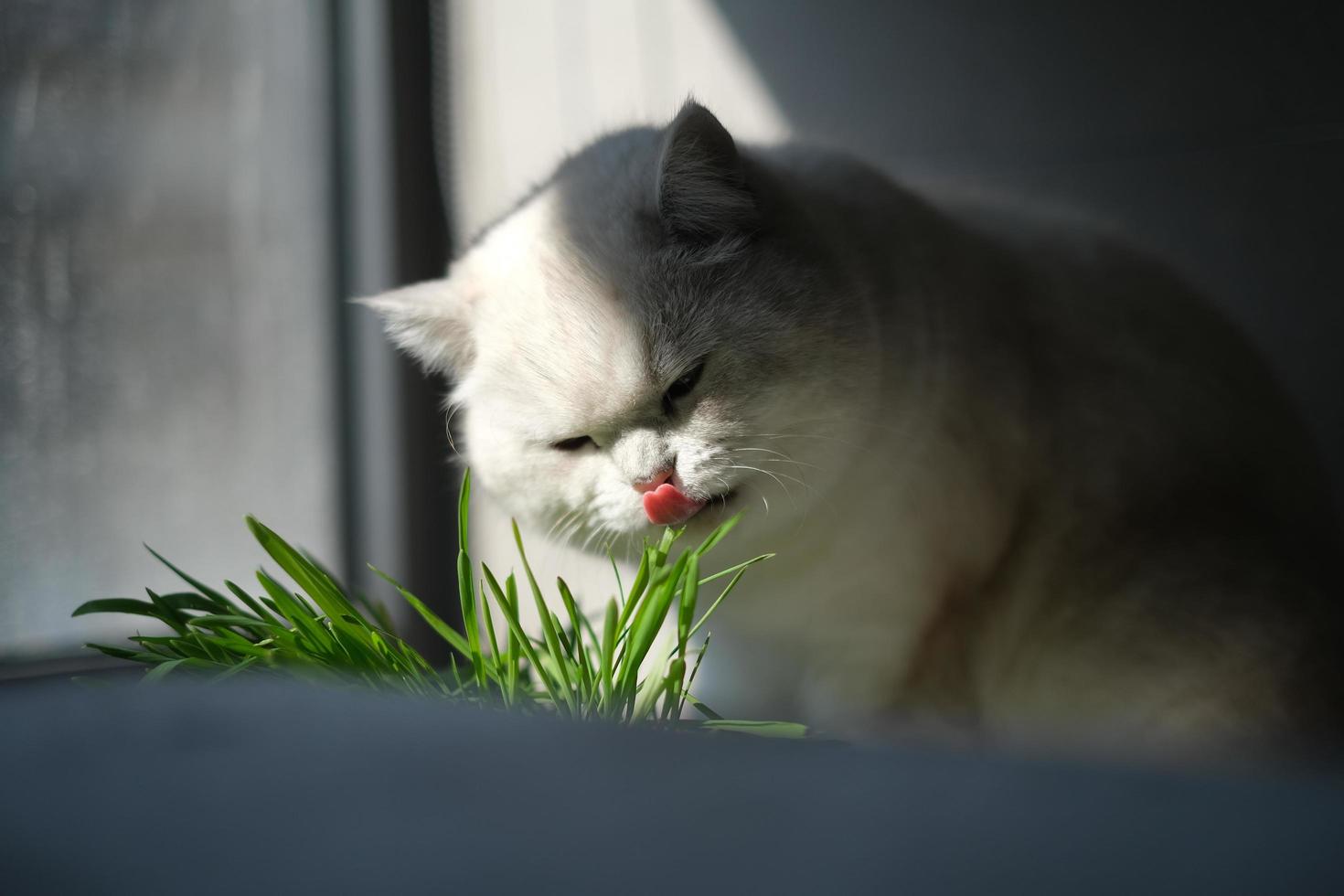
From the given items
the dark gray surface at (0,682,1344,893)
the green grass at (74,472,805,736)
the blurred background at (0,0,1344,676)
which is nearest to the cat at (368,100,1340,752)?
the green grass at (74,472,805,736)

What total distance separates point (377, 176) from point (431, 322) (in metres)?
0.96

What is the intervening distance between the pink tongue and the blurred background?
21.0 inches

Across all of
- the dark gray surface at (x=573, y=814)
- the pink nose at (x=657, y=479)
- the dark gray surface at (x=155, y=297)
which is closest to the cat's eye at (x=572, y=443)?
the pink nose at (x=657, y=479)

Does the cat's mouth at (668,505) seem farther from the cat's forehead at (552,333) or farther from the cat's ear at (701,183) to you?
the cat's ear at (701,183)

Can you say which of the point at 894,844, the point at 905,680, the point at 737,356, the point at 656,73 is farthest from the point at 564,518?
the point at 656,73

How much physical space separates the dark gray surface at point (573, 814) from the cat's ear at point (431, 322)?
2.65 feet

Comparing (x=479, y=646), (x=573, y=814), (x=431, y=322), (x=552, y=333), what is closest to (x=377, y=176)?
(x=431, y=322)

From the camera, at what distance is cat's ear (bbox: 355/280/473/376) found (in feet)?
4.41

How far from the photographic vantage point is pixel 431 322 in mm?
1355

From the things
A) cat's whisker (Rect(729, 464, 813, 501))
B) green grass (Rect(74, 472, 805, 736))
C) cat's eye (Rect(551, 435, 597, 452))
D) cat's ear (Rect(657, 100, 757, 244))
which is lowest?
green grass (Rect(74, 472, 805, 736))

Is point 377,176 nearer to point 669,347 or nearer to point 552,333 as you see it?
point 552,333

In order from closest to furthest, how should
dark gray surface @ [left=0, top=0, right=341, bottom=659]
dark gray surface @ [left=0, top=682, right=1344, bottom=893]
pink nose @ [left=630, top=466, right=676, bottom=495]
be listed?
dark gray surface @ [left=0, top=682, right=1344, bottom=893]
pink nose @ [left=630, top=466, right=676, bottom=495]
dark gray surface @ [left=0, top=0, right=341, bottom=659]

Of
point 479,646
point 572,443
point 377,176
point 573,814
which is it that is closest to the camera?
point 573,814

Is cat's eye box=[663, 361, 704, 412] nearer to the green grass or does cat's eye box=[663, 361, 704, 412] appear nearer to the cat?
the cat
